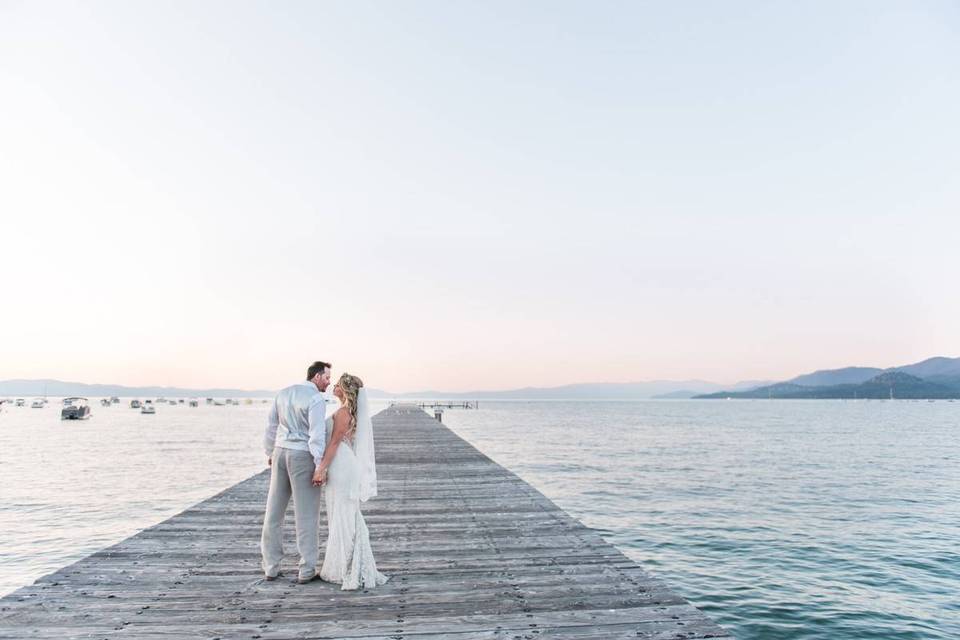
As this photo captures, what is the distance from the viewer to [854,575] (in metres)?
12.8

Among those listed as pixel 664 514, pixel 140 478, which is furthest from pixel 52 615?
pixel 140 478

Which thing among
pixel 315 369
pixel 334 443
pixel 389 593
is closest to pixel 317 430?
pixel 334 443

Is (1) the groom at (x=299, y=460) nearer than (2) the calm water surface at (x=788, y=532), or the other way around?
(1) the groom at (x=299, y=460)

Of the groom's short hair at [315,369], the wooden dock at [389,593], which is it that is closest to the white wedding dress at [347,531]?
the wooden dock at [389,593]

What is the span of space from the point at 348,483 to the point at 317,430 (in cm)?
67

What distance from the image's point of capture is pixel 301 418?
20.6 ft

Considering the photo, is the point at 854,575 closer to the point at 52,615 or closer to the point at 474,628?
the point at 474,628

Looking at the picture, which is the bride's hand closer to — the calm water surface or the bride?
the bride

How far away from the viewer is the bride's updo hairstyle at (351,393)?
6.24 metres

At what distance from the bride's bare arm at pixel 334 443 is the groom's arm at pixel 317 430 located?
0.22 feet

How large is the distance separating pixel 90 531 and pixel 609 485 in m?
19.3

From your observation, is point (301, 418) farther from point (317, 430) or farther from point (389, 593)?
point (389, 593)

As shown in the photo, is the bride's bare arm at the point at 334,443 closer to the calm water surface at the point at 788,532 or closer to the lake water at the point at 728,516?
the calm water surface at the point at 788,532

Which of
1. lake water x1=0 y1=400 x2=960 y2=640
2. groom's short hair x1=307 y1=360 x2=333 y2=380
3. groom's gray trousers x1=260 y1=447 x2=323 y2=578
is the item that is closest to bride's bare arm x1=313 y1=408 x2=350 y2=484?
groom's gray trousers x1=260 y1=447 x2=323 y2=578
